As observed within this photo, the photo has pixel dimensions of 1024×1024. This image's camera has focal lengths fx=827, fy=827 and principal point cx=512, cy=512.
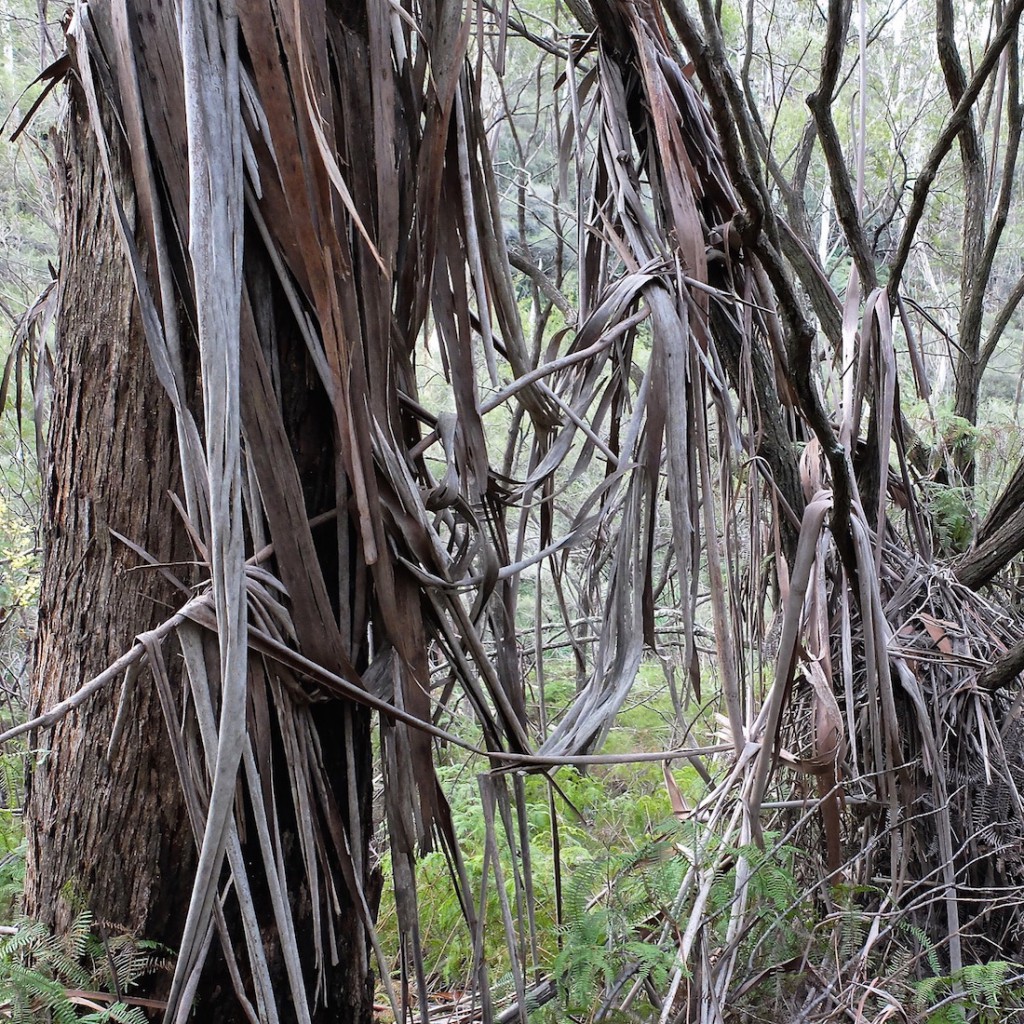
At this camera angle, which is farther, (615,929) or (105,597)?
(615,929)

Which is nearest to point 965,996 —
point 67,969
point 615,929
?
point 615,929

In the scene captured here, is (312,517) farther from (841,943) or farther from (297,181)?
(841,943)

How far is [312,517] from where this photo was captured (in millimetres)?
772

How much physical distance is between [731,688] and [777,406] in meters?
0.64

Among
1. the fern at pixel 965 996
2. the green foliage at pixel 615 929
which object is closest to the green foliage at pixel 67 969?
the green foliage at pixel 615 929

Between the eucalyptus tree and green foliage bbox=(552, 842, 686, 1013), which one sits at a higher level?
the eucalyptus tree

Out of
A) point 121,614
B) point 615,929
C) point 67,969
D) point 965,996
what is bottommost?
point 965,996

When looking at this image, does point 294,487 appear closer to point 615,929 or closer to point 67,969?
point 67,969

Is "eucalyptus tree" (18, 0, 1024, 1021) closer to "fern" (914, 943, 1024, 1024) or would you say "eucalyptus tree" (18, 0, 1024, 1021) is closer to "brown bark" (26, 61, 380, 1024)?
"brown bark" (26, 61, 380, 1024)

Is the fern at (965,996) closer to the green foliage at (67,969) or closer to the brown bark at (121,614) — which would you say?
the brown bark at (121,614)

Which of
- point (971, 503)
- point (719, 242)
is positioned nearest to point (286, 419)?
point (719, 242)

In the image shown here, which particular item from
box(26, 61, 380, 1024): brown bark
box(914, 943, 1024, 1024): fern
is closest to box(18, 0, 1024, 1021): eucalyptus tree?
box(26, 61, 380, 1024): brown bark

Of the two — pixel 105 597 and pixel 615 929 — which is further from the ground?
pixel 105 597

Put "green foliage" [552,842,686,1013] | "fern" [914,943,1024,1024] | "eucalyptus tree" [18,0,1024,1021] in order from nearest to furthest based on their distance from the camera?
"eucalyptus tree" [18,0,1024,1021]
"green foliage" [552,842,686,1013]
"fern" [914,943,1024,1024]
